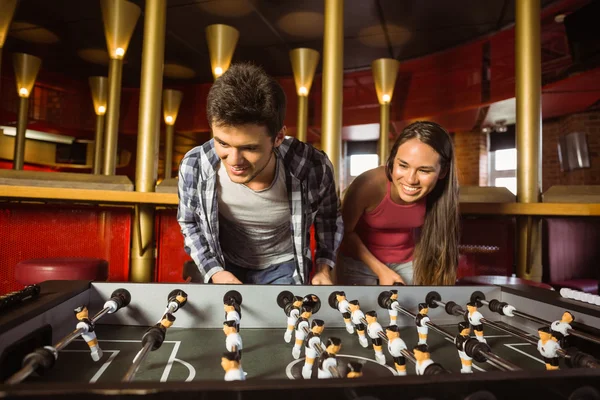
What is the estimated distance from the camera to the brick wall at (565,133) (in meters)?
6.00

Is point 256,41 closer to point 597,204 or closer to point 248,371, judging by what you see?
point 597,204

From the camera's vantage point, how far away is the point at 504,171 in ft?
25.5

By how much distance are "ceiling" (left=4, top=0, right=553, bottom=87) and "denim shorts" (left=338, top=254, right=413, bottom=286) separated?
3755mm

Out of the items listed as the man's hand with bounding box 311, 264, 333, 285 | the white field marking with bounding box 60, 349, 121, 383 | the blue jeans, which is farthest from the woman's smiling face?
the white field marking with bounding box 60, 349, 121, 383

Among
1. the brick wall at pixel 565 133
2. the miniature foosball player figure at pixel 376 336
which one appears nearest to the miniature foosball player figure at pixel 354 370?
the miniature foosball player figure at pixel 376 336

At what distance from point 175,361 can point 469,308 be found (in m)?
0.68

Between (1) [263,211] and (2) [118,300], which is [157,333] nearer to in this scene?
(2) [118,300]

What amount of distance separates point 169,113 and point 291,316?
746 cm

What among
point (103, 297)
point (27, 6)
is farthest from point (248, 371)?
point (27, 6)

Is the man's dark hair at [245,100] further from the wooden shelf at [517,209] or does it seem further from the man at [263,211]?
the wooden shelf at [517,209]

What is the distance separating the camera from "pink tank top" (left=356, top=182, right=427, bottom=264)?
1755mm

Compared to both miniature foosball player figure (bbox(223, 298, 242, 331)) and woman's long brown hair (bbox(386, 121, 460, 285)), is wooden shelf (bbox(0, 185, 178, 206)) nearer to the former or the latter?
woman's long brown hair (bbox(386, 121, 460, 285))

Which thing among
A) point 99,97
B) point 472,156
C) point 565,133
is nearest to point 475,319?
point 565,133

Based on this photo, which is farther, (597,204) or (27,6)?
(27,6)
